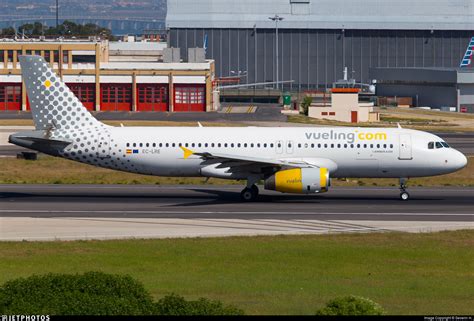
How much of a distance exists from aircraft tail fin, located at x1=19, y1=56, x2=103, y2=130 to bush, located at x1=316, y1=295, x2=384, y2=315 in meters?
32.4

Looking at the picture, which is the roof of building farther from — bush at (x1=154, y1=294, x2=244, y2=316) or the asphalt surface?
bush at (x1=154, y1=294, x2=244, y2=316)

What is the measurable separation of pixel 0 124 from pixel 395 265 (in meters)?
70.2

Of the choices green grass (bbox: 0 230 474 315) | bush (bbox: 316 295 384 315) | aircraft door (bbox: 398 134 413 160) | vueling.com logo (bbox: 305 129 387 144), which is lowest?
green grass (bbox: 0 230 474 315)

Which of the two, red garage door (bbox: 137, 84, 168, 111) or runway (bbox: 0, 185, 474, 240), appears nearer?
runway (bbox: 0, 185, 474, 240)

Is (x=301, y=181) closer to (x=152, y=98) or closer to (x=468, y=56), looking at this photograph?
(x=152, y=98)

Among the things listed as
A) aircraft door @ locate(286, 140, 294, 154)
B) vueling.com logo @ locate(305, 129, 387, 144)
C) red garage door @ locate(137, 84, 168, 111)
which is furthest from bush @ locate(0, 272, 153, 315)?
red garage door @ locate(137, 84, 168, 111)

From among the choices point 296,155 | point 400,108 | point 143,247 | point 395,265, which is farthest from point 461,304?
point 400,108

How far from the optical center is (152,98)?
129375 millimetres

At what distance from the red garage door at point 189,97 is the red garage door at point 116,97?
5.74m

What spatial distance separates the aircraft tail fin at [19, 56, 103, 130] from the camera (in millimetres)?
53031

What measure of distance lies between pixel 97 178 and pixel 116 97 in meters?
66.9

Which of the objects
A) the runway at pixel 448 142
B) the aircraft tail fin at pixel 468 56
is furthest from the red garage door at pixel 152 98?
the aircraft tail fin at pixel 468 56

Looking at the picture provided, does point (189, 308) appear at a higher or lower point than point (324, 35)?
lower

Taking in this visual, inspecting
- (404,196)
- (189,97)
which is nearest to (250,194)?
(404,196)
